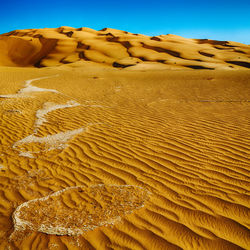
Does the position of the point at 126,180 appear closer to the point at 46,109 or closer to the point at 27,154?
the point at 27,154

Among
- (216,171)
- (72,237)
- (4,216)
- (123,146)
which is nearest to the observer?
(72,237)

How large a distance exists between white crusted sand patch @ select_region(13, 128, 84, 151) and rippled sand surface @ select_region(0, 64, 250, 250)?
0.03 m

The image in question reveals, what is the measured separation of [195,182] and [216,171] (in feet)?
1.81

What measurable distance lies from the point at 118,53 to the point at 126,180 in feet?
108

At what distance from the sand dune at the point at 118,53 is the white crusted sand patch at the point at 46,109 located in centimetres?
1637

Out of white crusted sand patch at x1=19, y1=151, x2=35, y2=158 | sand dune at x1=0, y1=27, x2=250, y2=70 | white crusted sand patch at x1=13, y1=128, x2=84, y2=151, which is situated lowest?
white crusted sand patch at x1=19, y1=151, x2=35, y2=158

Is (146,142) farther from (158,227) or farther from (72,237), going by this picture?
(72,237)

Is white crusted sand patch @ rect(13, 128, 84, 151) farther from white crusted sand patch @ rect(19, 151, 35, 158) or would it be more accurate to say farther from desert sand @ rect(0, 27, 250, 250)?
white crusted sand patch @ rect(19, 151, 35, 158)

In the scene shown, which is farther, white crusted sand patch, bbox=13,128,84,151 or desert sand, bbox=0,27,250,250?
white crusted sand patch, bbox=13,128,84,151

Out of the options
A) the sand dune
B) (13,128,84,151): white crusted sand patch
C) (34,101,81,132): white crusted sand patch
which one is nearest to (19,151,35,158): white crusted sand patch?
(13,128,84,151): white crusted sand patch

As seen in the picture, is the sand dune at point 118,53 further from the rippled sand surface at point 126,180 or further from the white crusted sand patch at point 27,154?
the white crusted sand patch at point 27,154

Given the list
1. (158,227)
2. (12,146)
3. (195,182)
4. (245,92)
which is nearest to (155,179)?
(195,182)

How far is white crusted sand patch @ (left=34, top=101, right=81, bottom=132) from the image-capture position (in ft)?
22.1

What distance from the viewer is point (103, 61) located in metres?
31.1
